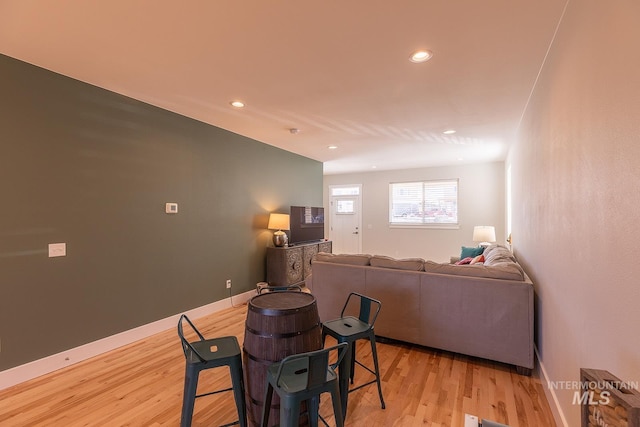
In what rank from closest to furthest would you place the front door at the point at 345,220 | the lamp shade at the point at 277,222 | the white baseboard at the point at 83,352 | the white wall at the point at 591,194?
the white wall at the point at 591,194
the white baseboard at the point at 83,352
the lamp shade at the point at 277,222
the front door at the point at 345,220

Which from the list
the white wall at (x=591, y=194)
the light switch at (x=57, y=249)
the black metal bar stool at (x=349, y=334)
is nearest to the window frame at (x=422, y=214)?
the white wall at (x=591, y=194)

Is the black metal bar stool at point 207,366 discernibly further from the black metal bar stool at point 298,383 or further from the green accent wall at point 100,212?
the green accent wall at point 100,212

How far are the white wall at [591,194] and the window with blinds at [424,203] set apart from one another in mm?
5305

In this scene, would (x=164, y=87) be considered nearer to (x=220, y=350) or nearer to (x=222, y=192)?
(x=222, y=192)

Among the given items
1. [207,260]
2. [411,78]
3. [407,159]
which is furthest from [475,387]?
[407,159]

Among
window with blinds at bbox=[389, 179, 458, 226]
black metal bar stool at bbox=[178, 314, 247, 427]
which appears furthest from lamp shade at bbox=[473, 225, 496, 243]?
black metal bar stool at bbox=[178, 314, 247, 427]

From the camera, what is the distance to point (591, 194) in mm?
1358

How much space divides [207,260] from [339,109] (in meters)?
2.56

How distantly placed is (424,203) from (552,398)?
19.7 ft

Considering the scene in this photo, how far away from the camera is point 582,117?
1.48 meters

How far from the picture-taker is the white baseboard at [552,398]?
6.03ft

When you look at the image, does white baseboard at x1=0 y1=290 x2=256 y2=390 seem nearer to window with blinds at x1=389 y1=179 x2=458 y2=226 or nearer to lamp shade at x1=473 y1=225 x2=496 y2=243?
lamp shade at x1=473 y1=225 x2=496 y2=243

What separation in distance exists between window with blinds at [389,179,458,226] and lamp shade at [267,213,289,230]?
12.9 feet

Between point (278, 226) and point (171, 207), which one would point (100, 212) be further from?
point (278, 226)
